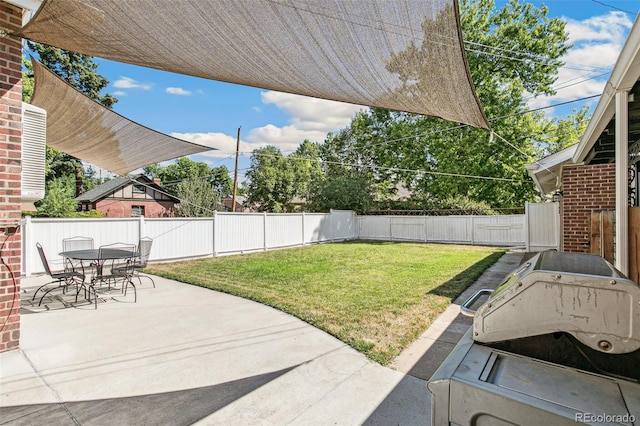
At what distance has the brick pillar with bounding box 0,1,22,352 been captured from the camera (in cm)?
297

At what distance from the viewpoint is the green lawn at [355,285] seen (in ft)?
13.0

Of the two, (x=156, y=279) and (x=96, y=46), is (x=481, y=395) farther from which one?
(x=156, y=279)

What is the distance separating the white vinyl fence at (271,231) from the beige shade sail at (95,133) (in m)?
1.88

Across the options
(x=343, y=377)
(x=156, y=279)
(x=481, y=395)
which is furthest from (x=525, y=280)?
(x=156, y=279)

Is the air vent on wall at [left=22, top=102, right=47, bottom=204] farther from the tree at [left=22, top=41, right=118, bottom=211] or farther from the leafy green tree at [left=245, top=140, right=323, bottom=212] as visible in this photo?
the leafy green tree at [left=245, top=140, right=323, bottom=212]

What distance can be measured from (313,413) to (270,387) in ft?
1.64

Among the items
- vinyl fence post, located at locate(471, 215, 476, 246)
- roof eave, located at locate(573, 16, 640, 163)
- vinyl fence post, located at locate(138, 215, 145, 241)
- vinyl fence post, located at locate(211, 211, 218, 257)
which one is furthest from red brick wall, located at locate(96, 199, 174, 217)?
roof eave, located at locate(573, 16, 640, 163)

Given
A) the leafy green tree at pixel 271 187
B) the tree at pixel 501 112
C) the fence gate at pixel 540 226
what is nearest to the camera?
the fence gate at pixel 540 226

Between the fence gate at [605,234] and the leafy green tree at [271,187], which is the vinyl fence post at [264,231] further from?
the leafy green tree at [271,187]

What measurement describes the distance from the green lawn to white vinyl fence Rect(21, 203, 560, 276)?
0.75 meters

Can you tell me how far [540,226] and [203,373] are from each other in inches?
477

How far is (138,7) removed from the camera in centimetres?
199

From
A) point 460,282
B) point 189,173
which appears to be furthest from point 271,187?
point 189,173

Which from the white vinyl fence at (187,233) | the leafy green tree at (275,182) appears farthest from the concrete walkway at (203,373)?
the leafy green tree at (275,182)
